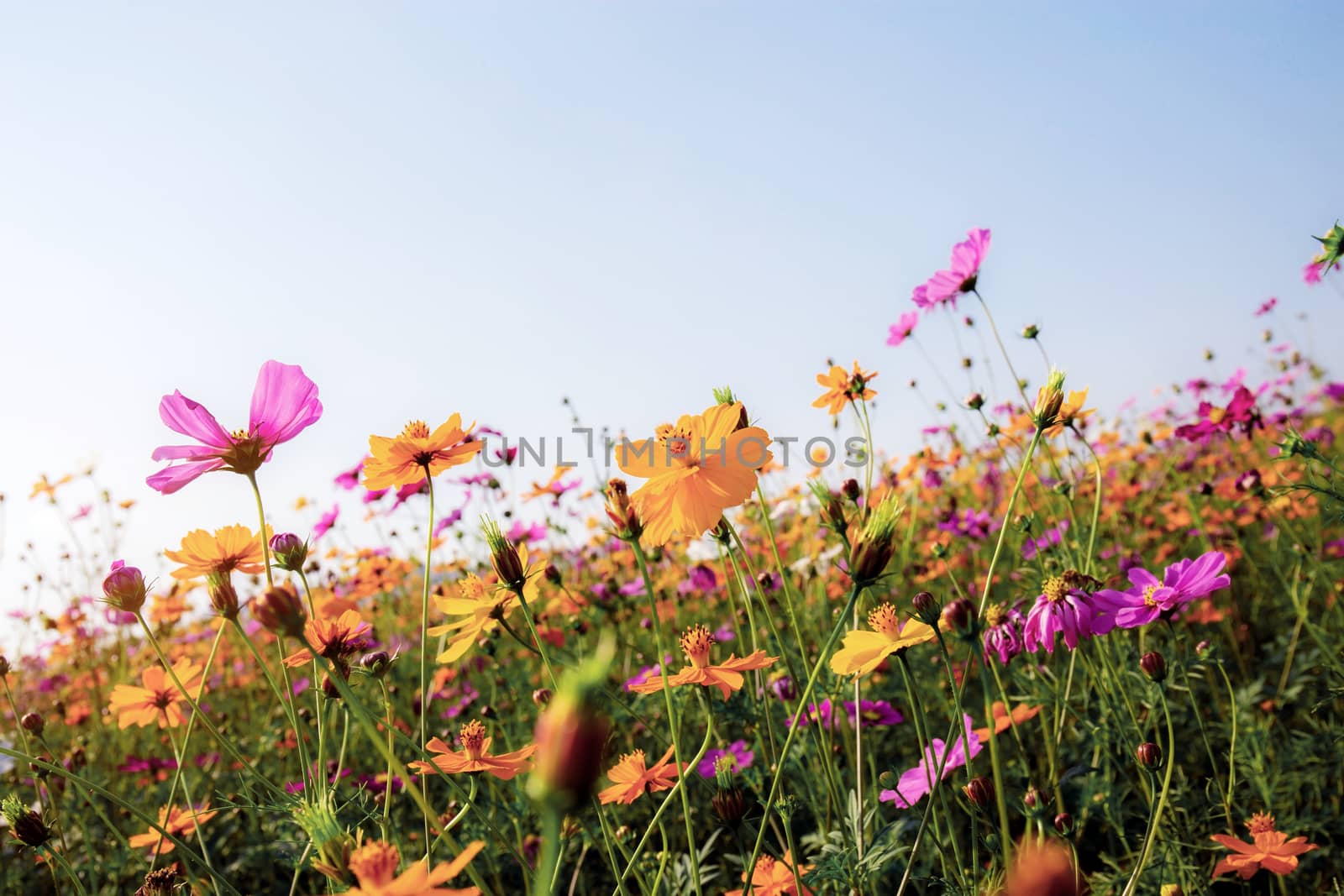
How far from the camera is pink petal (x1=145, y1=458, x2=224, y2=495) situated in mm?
760

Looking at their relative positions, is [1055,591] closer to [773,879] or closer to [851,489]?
[851,489]

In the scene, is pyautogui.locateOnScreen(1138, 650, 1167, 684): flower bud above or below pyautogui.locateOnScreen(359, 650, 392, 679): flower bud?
below

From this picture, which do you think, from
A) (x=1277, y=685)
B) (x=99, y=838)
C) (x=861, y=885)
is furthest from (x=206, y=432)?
(x=1277, y=685)

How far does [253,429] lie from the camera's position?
2.49 ft

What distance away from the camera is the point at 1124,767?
157 cm

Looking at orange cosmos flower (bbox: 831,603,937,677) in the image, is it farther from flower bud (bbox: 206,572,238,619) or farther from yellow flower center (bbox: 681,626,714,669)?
flower bud (bbox: 206,572,238,619)

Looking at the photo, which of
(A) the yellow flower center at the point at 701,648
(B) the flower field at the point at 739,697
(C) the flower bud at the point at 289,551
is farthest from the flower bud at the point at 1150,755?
(C) the flower bud at the point at 289,551

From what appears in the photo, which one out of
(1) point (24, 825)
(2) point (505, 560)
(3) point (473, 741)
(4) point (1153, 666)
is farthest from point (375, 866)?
(4) point (1153, 666)

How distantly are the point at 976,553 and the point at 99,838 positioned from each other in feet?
8.85

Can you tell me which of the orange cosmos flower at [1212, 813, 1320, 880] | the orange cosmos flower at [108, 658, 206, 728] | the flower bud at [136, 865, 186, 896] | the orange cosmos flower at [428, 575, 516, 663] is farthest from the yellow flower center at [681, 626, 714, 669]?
the orange cosmos flower at [108, 658, 206, 728]

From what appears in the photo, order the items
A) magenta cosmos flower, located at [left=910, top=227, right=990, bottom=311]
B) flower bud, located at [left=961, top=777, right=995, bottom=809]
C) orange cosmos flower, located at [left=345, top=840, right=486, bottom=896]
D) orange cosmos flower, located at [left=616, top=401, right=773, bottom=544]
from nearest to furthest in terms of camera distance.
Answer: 1. orange cosmos flower, located at [left=345, top=840, right=486, bottom=896]
2. orange cosmos flower, located at [left=616, top=401, right=773, bottom=544]
3. flower bud, located at [left=961, top=777, right=995, bottom=809]
4. magenta cosmos flower, located at [left=910, top=227, right=990, bottom=311]

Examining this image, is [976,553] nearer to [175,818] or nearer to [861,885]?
[861,885]

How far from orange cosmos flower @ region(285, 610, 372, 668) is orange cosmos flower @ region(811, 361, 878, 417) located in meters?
0.90

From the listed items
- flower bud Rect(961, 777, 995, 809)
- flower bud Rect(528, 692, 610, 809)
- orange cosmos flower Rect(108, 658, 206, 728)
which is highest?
orange cosmos flower Rect(108, 658, 206, 728)
